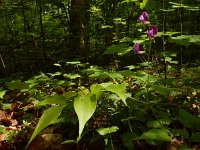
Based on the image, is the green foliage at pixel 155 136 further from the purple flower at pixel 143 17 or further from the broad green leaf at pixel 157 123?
the purple flower at pixel 143 17

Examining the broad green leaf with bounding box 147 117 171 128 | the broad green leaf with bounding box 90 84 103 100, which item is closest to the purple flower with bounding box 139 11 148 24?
the broad green leaf with bounding box 147 117 171 128

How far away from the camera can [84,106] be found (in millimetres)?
931

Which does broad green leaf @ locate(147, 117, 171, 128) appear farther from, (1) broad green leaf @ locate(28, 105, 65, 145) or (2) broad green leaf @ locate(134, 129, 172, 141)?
(1) broad green leaf @ locate(28, 105, 65, 145)

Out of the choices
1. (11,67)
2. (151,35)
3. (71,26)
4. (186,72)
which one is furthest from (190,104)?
(11,67)

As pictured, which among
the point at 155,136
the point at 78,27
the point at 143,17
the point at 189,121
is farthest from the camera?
the point at 78,27

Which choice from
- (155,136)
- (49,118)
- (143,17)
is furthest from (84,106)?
(143,17)

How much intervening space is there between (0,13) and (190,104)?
4.89 meters

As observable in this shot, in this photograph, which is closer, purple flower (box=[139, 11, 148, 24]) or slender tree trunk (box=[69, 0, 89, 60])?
purple flower (box=[139, 11, 148, 24])

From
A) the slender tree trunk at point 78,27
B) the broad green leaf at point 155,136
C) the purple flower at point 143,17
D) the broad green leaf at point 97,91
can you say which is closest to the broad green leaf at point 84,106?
the broad green leaf at point 97,91

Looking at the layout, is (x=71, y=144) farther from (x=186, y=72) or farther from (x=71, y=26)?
(x=71, y=26)

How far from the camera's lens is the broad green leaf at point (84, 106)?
0.88 metres

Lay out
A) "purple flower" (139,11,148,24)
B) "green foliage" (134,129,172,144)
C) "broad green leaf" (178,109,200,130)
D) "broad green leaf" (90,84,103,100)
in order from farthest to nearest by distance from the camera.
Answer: "purple flower" (139,11,148,24)
"broad green leaf" (178,109,200,130)
"green foliage" (134,129,172,144)
"broad green leaf" (90,84,103,100)

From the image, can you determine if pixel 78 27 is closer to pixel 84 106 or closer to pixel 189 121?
pixel 189 121

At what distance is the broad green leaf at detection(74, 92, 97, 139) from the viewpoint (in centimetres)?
88
